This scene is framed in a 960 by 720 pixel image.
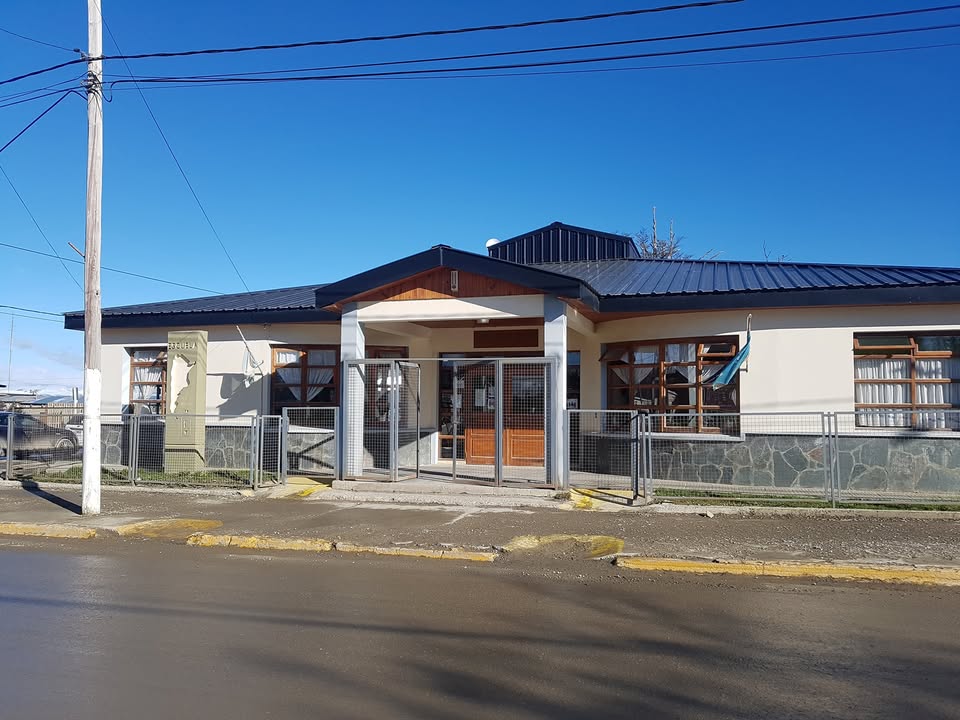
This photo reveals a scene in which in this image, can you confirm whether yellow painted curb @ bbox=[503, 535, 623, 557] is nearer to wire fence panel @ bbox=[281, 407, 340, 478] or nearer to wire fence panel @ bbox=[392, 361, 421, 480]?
wire fence panel @ bbox=[392, 361, 421, 480]

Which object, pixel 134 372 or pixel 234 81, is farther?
pixel 134 372

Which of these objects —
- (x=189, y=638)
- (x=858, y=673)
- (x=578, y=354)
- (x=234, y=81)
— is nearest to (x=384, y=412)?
(x=578, y=354)

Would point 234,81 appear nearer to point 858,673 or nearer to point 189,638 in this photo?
point 189,638

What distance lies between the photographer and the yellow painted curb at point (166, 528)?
10820 mm

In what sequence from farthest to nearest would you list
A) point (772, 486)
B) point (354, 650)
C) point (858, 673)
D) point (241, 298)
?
point (241, 298), point (772, 486), point (354, 650), point (858, 673)

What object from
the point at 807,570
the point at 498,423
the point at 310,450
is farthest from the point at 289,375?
the point at 807,570

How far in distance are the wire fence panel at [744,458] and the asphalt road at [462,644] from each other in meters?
5.51

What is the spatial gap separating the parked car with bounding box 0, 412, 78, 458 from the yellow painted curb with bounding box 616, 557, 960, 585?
1443 cm

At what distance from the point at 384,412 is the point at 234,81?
6.78 m

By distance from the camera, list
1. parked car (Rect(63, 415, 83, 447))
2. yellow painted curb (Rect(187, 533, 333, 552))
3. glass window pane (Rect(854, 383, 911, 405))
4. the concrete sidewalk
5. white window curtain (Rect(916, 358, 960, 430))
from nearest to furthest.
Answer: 1. the concrete sidewalk
2. yellow painted curb (Rect(187, 533, 333, 552))
3. white window curtain (Rect(916, 358, 960, 430))
4. glass window pane (Rect(854, 383, 911, 405))
5. parked car (Rect(63, 415, 83, 447))

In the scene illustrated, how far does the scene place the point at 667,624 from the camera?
21.3 ft

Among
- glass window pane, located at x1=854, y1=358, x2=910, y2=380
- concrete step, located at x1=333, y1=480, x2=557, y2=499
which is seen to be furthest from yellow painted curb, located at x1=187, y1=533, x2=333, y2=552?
glass window pane, located at x1=854, y1=358, x2=910, y2=380

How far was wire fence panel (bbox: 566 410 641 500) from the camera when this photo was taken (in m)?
14.2

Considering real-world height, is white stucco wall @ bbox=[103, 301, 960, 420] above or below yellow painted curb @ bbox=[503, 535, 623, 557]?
above
